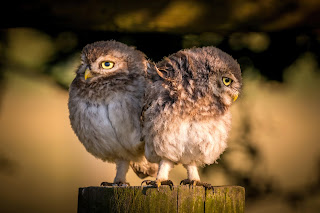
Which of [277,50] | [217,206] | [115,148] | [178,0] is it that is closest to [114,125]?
[115,148]

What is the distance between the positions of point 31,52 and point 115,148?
7.31 ft

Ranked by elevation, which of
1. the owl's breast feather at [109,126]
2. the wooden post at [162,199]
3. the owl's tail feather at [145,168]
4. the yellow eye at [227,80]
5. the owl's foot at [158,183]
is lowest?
the wooden post at [162,199]

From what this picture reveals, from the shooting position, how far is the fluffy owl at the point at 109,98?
286cm

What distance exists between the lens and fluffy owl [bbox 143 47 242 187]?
2488 mm

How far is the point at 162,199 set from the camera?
232 centimetres

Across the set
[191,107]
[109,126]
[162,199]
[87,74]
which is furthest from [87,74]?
[162,199]

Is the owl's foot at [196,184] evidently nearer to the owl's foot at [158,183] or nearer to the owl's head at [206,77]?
the owl's foot at [158,183]

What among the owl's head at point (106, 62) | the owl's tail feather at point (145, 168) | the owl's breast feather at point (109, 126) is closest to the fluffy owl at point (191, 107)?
the owl's breast feather at point (109, 126)

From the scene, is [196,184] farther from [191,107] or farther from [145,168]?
[145,168]

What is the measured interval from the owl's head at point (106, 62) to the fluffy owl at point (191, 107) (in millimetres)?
381

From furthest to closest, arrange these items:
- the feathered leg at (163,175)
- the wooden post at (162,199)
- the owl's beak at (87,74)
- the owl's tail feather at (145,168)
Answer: the owl's tail feather at (145,168)
the owl's beak at (87,74)
the feathered leg at (163,175)
the wooden post at (162,199)

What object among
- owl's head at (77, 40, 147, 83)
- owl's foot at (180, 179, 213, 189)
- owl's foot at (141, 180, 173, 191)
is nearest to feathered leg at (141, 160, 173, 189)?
owl's foot at (141, 180, 173, 191)

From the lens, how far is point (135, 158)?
10.1 feet

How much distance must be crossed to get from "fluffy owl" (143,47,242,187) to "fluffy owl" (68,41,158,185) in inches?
11.5
